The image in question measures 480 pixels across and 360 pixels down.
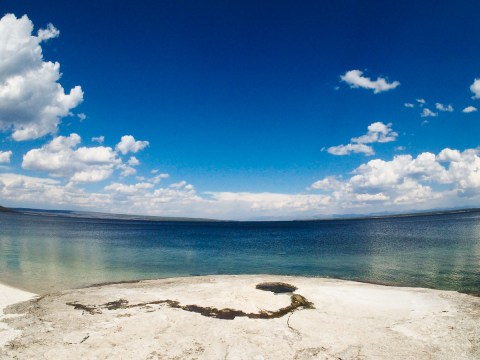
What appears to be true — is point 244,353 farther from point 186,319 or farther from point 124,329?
point 124,329

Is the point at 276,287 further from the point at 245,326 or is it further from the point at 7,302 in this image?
the point at 7,302

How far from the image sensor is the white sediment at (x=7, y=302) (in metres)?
10.8

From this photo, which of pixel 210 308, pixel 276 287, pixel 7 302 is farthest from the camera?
pixel 276 287

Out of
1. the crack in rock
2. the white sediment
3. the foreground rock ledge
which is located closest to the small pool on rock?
the foreground rock ledge

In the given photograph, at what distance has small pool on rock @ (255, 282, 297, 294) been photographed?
1891 cm

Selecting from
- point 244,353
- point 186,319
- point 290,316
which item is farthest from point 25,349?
point 290,316

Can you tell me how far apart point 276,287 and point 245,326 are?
8.30 meters

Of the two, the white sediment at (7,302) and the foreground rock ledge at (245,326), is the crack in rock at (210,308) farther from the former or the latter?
the white sediment at (7,302)

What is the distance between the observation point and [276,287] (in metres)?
20.0

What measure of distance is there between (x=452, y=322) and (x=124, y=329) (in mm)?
12603

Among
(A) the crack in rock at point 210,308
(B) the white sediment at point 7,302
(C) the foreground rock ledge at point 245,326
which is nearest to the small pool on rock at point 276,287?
(C) the foreground rock ledge at point 245,326

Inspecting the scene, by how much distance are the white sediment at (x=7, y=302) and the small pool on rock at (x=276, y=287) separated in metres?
12.5

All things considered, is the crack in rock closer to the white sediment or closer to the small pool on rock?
the white sediment

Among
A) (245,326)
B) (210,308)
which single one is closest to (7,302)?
(210,308)
